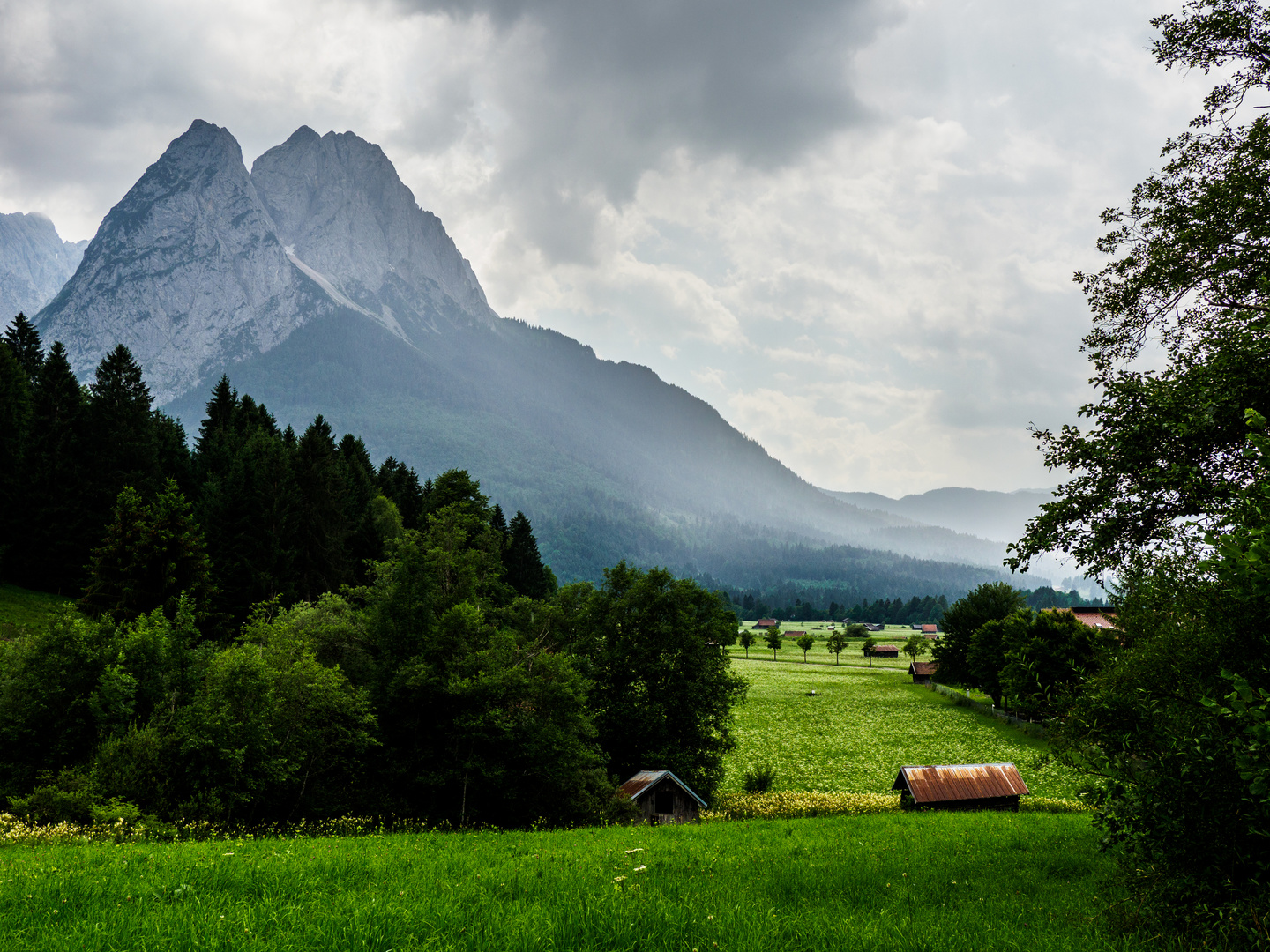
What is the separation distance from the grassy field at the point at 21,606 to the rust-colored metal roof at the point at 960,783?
5089 centimetres

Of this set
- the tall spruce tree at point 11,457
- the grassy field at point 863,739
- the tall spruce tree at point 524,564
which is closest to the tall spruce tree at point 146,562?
the tall spruce tree at point 11,457

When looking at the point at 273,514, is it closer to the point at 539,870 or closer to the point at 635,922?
the point at 539,870

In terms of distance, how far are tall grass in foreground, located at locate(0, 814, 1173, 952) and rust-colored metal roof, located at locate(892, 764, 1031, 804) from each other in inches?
774

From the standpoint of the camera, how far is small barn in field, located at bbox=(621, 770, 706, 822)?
105 ft

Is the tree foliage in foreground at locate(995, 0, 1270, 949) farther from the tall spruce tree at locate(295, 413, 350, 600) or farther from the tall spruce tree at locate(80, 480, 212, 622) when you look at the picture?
the tall spruce tree at locate(295, 413, 350, 600)

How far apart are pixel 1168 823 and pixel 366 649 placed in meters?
33.2

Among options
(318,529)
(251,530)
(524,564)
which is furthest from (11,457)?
(524,564)

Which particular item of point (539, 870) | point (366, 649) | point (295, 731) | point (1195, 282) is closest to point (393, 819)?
point (295, 731)

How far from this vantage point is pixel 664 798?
33062mm

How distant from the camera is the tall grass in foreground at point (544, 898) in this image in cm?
609

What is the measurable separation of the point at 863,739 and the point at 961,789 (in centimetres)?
2775

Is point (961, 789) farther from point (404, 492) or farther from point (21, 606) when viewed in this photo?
point (404, 492)

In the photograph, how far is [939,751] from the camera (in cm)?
5206

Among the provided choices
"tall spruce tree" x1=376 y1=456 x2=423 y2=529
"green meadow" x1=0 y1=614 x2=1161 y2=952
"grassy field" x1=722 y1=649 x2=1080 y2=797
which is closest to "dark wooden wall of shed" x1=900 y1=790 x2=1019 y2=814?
"grassy field" x1=722 y1=649 x2=1080 y2=797
